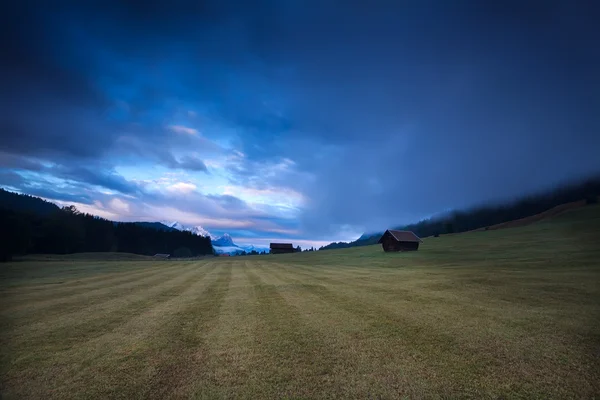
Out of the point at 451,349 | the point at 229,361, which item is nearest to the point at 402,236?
the point at 451,349

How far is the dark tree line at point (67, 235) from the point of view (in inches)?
2835

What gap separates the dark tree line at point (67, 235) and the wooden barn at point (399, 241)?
94736 millimetres

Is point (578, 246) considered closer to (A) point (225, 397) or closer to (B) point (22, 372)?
(A) point (225, 397)

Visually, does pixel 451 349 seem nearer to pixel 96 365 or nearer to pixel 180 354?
pixel 180 354

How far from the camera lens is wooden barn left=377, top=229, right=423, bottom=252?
247ft

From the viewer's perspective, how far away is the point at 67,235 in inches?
4259

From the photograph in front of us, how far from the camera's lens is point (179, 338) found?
10.4m

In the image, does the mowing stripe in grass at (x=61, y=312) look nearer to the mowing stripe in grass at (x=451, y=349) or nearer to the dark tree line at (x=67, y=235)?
the mowing stripe in grass at (x=451, y=349)

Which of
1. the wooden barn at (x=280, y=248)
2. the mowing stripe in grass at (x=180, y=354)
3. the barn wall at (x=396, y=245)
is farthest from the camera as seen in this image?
the wooden barn at (x=280, y=248)

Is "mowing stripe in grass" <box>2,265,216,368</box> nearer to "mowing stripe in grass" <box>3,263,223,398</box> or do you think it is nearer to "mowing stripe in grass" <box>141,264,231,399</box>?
"mowing stripe in grass" <box>3,263,223,398</box>

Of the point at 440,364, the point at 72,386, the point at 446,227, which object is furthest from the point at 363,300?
the point at 446,227

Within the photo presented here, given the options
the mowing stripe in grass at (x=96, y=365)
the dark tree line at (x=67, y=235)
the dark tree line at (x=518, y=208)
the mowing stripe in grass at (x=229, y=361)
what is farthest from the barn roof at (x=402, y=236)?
the dark tree line at (x=67, y=235)

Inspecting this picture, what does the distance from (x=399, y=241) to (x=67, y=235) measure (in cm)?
12040

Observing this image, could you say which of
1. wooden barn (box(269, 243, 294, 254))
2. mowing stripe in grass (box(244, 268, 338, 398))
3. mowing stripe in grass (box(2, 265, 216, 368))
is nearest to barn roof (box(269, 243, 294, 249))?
wooden barn (box(269, 243, 294, 254))
